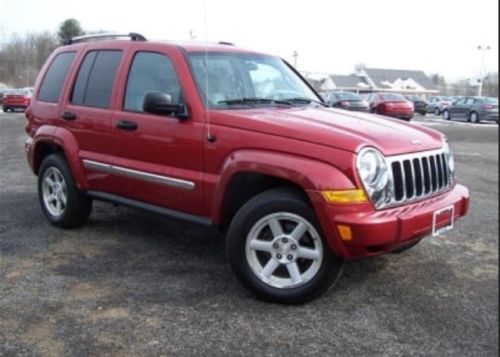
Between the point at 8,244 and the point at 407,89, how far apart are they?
81.6 metres

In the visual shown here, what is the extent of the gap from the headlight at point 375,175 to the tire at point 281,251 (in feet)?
1.38

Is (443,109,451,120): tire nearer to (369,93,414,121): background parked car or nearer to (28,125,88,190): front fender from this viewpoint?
(369,93,414,121): background parked car

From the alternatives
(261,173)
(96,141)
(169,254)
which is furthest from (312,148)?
(96,141)

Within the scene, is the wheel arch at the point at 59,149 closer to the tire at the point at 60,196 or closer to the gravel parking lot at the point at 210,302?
the tire at the point at 60,196

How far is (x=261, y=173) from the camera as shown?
419 centimetres

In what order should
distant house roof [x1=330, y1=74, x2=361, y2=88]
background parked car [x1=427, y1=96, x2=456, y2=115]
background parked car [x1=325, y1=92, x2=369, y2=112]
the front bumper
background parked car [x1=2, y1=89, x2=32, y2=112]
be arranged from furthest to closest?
distant house roof [x1=330, y1=74, x2=361, y2=88]
background parked car [x1=427, y1=96, x2=456, y2=115]
background parked car [x1=2, y1=89, x2=32, y2=112]
background parked car [x1=325, y1=92, x2=369, y2=112]
the front bumper

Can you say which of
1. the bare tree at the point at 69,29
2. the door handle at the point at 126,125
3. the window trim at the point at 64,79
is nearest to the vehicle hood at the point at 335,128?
the door handle at the point at 126,125

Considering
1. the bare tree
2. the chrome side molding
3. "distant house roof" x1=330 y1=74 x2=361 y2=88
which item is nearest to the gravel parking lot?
the chrome side molding

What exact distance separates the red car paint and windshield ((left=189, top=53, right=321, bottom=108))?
0.36 ft

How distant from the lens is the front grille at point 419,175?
4.00 m

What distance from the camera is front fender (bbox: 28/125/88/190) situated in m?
5.78

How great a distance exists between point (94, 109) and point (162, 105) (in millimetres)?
1199

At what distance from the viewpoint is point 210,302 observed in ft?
13.8

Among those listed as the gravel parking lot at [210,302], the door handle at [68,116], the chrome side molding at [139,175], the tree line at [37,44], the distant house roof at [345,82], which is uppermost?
the distant house roof at [345,82]
